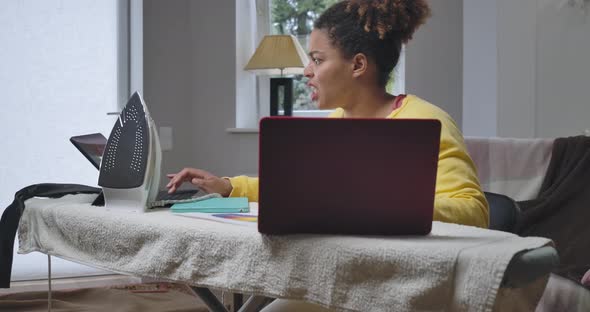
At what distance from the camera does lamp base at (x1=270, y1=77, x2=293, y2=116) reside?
3625 millimetres

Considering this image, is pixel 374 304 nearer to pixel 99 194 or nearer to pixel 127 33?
pixel 99 194

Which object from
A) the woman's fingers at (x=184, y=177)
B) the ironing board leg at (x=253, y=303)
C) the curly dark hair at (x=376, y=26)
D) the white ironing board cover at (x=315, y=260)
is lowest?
the ironing board leg at (x=253, y=303)

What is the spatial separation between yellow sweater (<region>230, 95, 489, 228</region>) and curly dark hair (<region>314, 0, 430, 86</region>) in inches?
6.0

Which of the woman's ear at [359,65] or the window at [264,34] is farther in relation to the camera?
the window at [264,34]

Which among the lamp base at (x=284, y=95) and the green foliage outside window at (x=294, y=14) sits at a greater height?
the green foliage outside window at (x=294, y=14)

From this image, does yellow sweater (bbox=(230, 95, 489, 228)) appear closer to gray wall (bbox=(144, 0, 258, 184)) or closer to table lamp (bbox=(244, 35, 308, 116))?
table lamp (bbox=(244, 35, 308, 116))

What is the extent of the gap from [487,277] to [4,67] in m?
3.08

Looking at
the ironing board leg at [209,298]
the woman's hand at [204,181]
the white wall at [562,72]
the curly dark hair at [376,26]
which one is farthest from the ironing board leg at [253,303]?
the white wall at [562,72]

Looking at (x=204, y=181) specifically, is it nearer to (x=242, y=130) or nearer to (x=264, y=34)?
(x=242, y=130)

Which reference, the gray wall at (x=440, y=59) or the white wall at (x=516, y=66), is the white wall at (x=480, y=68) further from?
the gray wall at (x=440, y=59)

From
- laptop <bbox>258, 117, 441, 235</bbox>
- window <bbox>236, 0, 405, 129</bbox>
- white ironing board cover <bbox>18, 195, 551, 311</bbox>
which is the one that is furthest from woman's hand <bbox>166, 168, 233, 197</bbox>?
window <bbox>236, 0, 405, 129</bbox>

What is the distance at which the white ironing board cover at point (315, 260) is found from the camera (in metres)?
0.81

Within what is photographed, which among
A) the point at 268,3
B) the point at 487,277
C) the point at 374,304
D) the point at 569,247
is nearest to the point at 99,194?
the point at 374,304

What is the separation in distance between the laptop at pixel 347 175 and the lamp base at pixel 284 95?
268 centimetres
